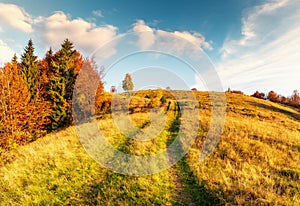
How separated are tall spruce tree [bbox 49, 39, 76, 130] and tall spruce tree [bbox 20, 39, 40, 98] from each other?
2087 millimetres

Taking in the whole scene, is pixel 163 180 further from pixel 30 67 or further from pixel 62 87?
pixel 30 67

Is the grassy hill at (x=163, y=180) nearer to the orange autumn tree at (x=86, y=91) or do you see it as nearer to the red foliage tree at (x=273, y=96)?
the orange autumn tree at (x=86, y=91)

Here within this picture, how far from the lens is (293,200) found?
20.6 feet

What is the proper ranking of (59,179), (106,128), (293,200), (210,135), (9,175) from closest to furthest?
(293,200), (59,179), (9,175), (210,135), (106,128)

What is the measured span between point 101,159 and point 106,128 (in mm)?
7620

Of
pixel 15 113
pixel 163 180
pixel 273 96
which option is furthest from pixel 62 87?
pixel 273 96

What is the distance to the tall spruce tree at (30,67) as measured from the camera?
25750 mm

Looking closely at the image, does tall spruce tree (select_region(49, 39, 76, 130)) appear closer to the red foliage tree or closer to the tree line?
the tree line

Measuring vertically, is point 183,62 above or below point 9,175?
above

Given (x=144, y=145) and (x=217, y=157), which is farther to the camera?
(x=144, y=145)

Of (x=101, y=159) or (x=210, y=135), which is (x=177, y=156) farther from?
(x=210, y=135)

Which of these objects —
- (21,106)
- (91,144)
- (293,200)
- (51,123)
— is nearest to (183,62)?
(91,144)

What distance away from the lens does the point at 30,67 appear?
26469mm

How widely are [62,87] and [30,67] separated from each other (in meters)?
5.14
